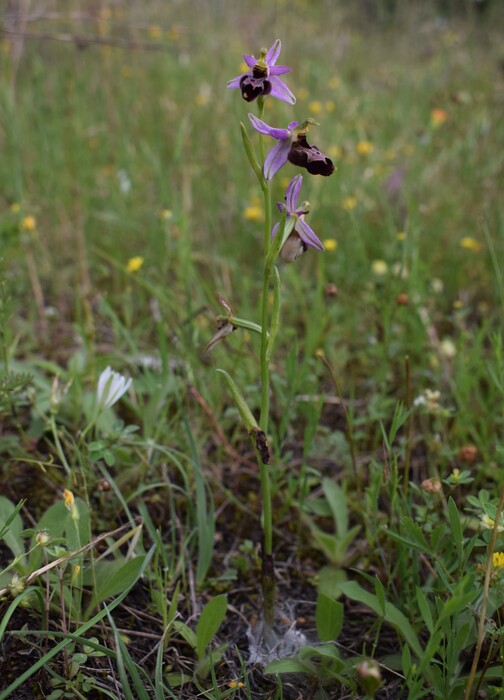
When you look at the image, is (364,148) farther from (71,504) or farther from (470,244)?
(71,504)

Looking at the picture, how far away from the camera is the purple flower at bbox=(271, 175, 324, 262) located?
0.97 meters

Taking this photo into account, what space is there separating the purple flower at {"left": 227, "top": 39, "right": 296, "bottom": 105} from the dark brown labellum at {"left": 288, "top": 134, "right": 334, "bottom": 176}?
6 centimetres

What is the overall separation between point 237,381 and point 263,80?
99cm

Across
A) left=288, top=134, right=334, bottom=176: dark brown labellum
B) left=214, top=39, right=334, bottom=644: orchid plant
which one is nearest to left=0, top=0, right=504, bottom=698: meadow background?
left=214, top=39, right=334, bottom=644: orchid plant

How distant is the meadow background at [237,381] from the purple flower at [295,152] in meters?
0.40

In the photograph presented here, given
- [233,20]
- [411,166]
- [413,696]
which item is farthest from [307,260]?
[233,20]

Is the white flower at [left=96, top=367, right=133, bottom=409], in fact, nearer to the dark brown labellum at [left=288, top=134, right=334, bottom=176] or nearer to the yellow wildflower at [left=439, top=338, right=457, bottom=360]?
the dark brown labellum at [left=288, top=134, right=334, bottom=176]

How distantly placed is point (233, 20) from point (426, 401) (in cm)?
460

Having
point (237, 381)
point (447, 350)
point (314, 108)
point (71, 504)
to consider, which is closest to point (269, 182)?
point (71, 504)

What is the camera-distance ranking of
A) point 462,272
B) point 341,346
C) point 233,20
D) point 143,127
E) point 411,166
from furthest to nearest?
point 233,20, point 143,127, point 411,166, point 462,272, point 341,346

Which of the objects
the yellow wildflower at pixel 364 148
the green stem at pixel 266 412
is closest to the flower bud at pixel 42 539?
the green stem at pixel 266 412

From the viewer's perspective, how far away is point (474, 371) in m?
1.85

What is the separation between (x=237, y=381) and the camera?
69.4 inches

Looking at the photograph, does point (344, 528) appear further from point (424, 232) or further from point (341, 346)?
point (424, 232)
